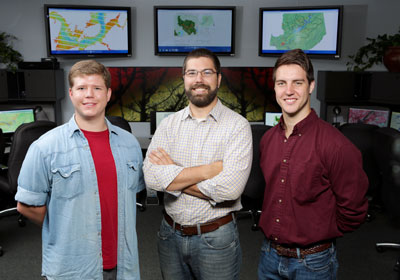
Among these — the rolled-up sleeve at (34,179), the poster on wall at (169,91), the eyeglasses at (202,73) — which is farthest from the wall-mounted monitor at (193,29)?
the rolled-up sleeve at (34,179)

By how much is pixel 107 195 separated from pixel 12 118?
353 centimetres

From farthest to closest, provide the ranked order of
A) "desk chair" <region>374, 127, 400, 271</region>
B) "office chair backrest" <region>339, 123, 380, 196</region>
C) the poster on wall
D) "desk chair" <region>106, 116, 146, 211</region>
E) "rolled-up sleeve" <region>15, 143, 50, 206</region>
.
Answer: the poster on wall
"desk chair" <region>106, 116, 146, 211</region>
"office chair backrest" <region>339, 123, 380, 196</region>
"desk chair" <region>374, 127, 400, 271</region>
"rolled-up sleeve" <region>15, 143, 50, 206</region>

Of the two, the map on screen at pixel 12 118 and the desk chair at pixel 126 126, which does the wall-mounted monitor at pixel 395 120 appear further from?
the map on screen at pixel 12 118

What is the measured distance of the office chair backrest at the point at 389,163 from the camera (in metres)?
2.92

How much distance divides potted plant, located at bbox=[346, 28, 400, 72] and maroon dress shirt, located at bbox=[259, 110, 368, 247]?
3192 millimetres

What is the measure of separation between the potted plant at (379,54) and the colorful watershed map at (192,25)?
1815mm

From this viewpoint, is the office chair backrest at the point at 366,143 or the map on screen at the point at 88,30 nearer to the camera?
the office chair backrest at the point at 366,143

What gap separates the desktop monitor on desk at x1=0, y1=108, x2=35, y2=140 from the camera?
4.45m

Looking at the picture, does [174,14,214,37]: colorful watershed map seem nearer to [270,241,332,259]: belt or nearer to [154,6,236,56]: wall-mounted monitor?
[154,6,236,56]: wall-mounted monitor

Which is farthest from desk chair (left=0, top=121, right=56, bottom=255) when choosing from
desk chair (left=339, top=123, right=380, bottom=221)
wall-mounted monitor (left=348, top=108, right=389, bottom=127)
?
wall-mounted monitor (left=348, top=108, right=389, bottom=127)

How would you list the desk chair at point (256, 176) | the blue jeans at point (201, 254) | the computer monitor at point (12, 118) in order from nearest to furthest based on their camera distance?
the blue jeans at point (201, 254)
the desk chair at point (256, 176)
the computer monitor at point (12, 118)

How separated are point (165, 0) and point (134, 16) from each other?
1.46 ft

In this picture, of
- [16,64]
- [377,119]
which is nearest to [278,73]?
[377,119]

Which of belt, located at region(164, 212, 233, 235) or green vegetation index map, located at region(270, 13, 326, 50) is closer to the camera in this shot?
belt, located at region(164, 212, 233, 235)
